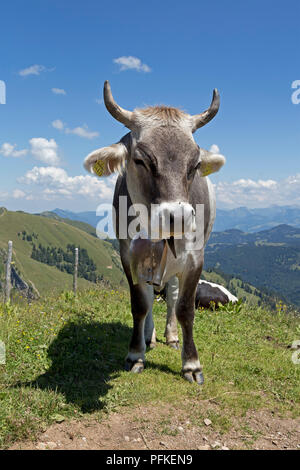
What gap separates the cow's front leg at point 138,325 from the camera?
17.9 ft

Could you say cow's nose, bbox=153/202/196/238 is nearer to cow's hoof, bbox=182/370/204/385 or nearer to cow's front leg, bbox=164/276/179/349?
cow's hoof, bbox=182/370/204/385

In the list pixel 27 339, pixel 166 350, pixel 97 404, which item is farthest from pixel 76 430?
pixel 166 350

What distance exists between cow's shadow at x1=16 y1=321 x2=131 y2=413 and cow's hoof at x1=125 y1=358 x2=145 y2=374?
127 millimetres

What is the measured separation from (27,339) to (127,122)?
3.92 meters

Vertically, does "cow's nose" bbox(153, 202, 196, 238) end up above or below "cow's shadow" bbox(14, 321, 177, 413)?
above

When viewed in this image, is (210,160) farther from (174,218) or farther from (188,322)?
(188,322)

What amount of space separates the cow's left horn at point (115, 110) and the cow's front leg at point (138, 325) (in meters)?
2.46

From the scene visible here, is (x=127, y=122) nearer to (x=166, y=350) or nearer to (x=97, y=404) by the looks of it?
(x=97, y=404)

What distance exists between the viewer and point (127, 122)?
434 centimetres

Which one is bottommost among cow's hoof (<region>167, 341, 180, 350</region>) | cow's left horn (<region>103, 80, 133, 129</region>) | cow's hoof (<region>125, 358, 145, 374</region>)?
cow's hoof (<region>167, 341, 180, 350</region>)

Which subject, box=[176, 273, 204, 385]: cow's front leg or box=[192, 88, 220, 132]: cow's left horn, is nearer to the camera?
box=[192, 88, 220, 132]: cow's left horn

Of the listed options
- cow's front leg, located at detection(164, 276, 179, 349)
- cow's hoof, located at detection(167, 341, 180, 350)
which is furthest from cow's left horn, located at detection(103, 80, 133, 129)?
cow's hoof, located at detection(167, 341, 180, 350)

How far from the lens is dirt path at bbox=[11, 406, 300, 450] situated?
11.8 ft

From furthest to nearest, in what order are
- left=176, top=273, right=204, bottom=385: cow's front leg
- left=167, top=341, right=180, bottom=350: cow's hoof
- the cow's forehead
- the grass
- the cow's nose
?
left=167, top=341, right=180, bottom=350: cow's hoof → left=176, top=273, right=204, bottom=385: cow's front leg → the grass → the cow's forehead → the cow's nose
